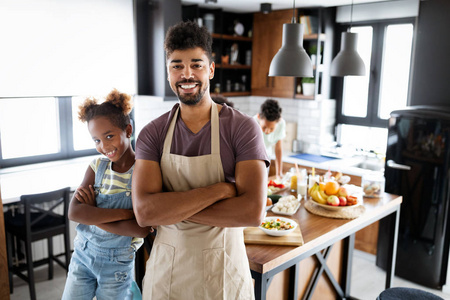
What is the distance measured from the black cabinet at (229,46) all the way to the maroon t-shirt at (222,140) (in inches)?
134

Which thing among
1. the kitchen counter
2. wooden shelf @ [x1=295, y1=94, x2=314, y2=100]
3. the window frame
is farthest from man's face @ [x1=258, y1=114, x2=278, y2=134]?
the window frame

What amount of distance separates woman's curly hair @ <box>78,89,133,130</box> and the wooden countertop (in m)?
0.91

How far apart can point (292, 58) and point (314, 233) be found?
45.3 inches

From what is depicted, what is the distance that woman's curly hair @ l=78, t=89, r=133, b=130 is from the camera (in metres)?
1.78

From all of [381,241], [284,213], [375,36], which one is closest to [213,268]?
[284,213]

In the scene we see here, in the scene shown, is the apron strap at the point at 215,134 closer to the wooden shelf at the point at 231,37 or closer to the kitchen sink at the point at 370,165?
the kitchen sink at the point at 370,165

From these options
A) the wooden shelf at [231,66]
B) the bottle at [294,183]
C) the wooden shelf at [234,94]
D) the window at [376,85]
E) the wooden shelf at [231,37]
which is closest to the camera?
the bottle at [294,183]

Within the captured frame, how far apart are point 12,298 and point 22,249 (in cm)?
54

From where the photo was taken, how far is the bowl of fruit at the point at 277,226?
2.20m

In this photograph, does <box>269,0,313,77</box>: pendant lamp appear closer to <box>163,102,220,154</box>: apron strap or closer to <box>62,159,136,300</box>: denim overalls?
<box>163,102,220,154</box>: apron strap

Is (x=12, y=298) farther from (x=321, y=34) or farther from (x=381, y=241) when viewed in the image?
(x=321, y=34)

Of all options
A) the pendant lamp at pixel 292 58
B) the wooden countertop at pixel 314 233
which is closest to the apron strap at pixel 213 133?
the wooden countertop at pixel 314 233

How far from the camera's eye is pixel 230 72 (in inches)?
220

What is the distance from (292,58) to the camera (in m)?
2.74
